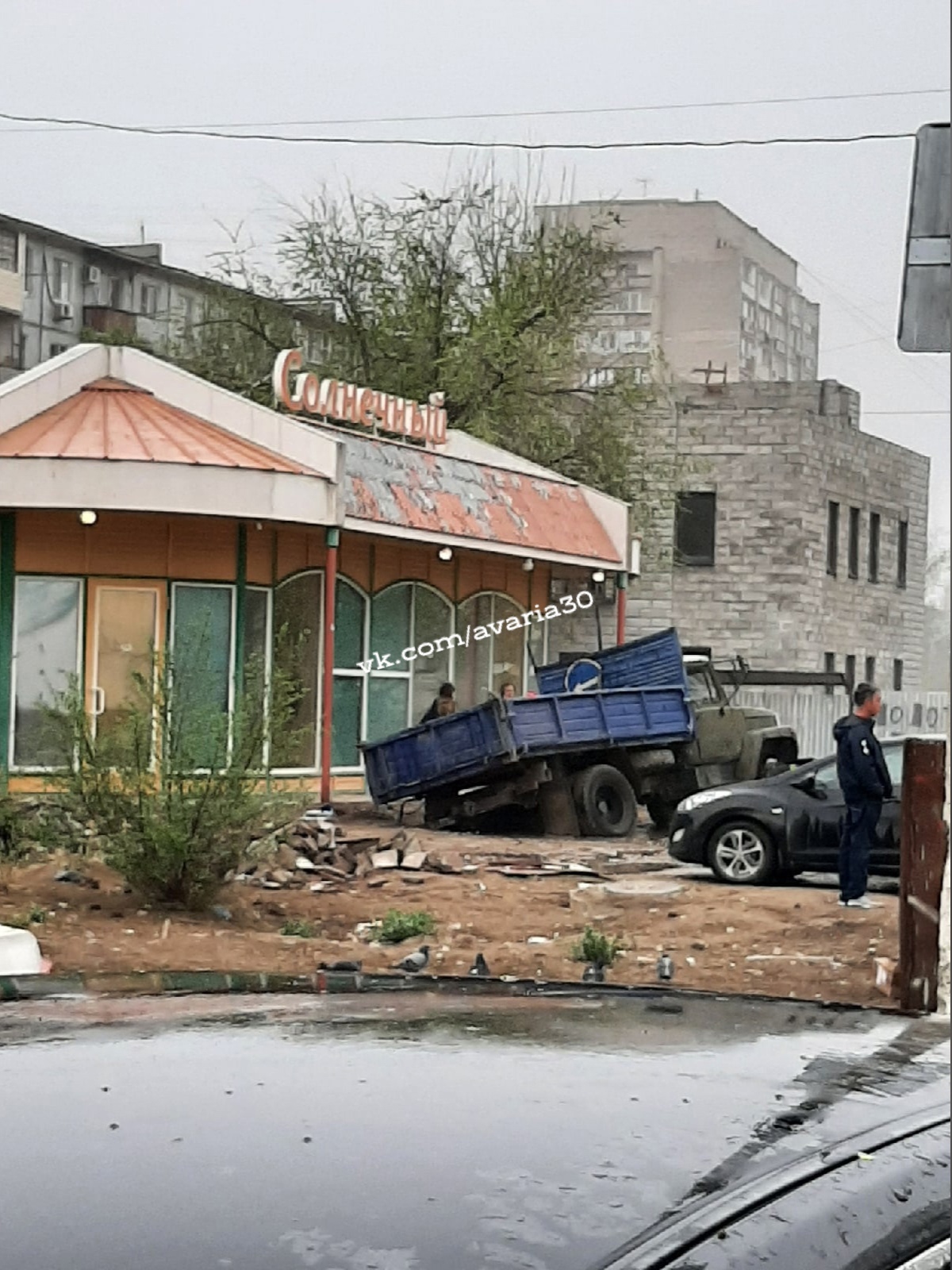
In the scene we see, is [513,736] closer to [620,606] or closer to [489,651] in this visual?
[489,651]

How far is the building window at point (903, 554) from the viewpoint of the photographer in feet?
107

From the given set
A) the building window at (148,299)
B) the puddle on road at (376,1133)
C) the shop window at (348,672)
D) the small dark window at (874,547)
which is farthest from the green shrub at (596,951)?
the small dark window at (874,547)

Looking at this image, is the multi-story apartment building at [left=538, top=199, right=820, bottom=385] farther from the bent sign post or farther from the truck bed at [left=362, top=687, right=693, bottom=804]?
the truck bed at [left=362, top=687, right=693, bottom=804]

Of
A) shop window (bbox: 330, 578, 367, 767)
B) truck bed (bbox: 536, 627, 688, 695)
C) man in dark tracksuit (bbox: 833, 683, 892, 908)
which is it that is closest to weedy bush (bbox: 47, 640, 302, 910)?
man in dark tracksuit (bbox: 833, 683, 892, 908)

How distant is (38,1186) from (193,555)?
18636 millimetres

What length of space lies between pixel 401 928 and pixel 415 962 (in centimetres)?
163

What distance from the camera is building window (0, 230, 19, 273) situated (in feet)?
95.1

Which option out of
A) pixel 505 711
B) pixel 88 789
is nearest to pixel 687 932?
pixel 88 789

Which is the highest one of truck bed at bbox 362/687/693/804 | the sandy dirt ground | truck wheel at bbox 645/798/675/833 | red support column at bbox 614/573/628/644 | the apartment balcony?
the apartment balcony

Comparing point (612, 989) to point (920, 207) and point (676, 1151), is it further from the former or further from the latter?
point (920, 207)

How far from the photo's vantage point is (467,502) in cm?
2284

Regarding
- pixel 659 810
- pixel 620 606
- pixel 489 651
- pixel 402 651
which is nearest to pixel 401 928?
pixel 659 810

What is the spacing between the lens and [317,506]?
19750 mm

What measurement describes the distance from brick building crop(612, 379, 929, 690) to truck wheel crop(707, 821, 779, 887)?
1715 cm
